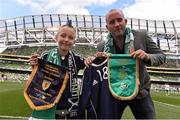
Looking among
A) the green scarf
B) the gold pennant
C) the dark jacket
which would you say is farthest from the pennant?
the dark jacket

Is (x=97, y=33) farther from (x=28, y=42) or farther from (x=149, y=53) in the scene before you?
(x=149, y=53)

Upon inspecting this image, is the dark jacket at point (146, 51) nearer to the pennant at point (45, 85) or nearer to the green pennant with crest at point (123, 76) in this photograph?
the green pennant with crest at point (123, 76)

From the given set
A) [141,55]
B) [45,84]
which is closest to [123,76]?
[141,55]

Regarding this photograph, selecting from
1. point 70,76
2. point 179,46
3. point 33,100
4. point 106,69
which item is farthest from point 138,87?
point 179,46

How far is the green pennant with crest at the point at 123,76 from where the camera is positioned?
4.12 meters

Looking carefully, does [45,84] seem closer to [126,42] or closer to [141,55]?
[126,42]

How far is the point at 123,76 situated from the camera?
13.8 feet

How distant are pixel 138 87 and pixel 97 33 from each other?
6228 centimetres

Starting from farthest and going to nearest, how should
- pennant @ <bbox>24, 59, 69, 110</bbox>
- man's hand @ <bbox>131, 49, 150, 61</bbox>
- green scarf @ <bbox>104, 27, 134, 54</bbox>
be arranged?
1. pennant @ <bbox>24, 59, 69, 110</bbox>
2. green scarf @ <bbox>104, 27, 134, 54</bbox>
3. man's hand @ <bbox>131, 49, 150, 61</bbox>

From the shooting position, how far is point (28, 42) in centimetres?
6800

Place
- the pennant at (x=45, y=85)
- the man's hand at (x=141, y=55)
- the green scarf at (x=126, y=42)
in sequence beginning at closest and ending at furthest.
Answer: the man's hand at (x=141, y=55) → the green scarf at (x=126, y=42) → the pennant at (x=45, y=85)

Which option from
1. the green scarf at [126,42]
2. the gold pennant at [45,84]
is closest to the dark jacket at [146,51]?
the green scarf at [126,42]

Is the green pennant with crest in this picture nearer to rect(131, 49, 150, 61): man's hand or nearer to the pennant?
rect(131, 49, 150, 61): man's hand

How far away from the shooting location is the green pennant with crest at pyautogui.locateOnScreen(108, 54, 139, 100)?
412 cm
